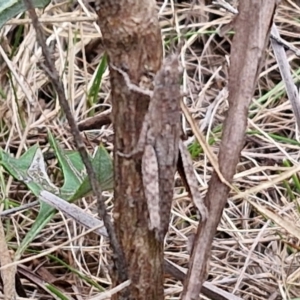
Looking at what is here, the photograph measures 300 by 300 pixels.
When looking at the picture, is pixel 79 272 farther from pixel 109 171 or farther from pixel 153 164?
pixel 153 164

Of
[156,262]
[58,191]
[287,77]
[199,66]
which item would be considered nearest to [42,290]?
[58,191]

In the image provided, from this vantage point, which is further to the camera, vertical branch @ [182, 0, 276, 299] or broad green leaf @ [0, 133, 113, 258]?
broad green leaf @ [0, 133, 113, 258]

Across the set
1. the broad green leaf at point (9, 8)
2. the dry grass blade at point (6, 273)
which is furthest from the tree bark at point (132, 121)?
the broad green leaf at point (9, 8)

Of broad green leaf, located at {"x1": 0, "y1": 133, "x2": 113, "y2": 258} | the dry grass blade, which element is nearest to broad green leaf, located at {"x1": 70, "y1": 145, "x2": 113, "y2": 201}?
broad green leaf, located at {"x1": 0, "y1": 133, "x2": 113, "y2": 258}

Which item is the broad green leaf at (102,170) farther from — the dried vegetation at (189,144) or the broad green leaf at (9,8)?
the broad green leaf at (9,8)

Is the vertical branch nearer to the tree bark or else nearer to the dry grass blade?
the tree bark

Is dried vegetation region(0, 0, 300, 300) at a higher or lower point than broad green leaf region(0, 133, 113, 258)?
lower

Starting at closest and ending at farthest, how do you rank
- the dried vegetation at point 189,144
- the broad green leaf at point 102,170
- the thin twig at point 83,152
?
the thin twig at point 83,152 → the broad green leaf at point 102,170 → the dried vegetation at point 189,144

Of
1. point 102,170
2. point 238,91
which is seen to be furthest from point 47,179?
point 238,91
